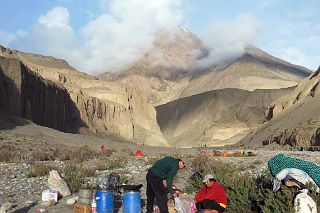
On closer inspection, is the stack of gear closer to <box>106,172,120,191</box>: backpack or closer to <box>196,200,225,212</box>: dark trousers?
<box>196,200,225,212</box>: dark trousers

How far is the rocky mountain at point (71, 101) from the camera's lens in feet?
191

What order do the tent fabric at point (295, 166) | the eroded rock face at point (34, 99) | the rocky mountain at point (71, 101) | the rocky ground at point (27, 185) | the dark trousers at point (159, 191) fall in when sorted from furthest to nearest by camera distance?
the rocky mountain at point (71, 101)
the eroded rock face at point (34, 99)
the rocky ground at point (27, 185)
the dark trousers at point (159, 191)
the tent fabric at point (295, 166)

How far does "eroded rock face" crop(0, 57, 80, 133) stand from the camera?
56.2 meters

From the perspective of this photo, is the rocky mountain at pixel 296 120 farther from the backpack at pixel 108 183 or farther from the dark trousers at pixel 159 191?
the dark trousers at pixel 159 191

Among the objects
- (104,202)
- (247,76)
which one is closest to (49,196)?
(104,202)

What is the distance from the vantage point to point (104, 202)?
9953mm

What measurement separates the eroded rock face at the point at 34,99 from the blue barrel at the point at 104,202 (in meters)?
47.1

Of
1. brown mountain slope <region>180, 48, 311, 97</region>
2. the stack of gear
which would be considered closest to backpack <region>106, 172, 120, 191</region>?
the stack of gear

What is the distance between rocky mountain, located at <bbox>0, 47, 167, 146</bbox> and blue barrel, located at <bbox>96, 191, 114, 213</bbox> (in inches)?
1870

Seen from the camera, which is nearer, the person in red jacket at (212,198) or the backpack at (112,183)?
the person in red jacket at (212,198)

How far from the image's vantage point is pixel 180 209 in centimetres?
956

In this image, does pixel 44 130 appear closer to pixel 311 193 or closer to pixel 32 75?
pixel 32 75

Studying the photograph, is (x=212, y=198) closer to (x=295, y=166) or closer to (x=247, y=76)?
(x=295, y=166)

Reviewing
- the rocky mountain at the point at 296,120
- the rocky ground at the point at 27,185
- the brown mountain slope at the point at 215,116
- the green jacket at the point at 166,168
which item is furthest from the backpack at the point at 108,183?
the brown mountain slope at the point at 215,116
